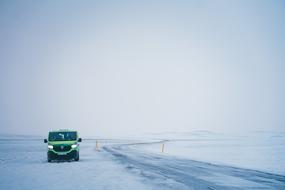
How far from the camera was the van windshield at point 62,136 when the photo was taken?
23.4 m

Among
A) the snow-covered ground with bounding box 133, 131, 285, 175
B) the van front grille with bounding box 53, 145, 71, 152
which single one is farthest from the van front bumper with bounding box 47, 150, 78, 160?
the snow-covered ground with bounding box 133, 131, 285, 175

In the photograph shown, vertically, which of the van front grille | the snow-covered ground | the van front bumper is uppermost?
the van front grille

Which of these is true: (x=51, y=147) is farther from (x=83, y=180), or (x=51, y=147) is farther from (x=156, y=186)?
(x=156, y=186)

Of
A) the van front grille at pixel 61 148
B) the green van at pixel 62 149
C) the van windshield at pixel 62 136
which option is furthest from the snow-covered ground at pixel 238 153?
→ the van front grille at pixel 61 148

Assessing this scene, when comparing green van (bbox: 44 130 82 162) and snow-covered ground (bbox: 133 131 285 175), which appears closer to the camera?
snow-covered ground (bbox: 133 131 285 175)

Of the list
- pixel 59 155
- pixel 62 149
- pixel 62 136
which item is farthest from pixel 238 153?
pixel 59 155

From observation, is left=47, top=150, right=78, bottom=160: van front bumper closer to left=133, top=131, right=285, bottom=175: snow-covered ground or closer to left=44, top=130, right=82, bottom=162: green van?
left=44, top=130, right=82, bottom=162: green van

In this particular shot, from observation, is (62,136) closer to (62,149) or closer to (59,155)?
(62,149)

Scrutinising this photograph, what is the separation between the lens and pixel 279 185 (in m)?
11.9

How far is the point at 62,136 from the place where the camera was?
2372 cm

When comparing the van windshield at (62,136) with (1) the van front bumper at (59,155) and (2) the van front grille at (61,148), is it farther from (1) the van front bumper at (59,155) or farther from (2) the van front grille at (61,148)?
(1) the van front bumper at (59,155)

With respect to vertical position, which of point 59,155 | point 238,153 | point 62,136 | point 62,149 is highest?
point 62,136

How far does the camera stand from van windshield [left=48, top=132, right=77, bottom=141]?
2341 centimetres

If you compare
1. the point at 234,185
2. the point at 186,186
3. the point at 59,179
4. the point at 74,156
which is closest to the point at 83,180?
the point at 59,179
